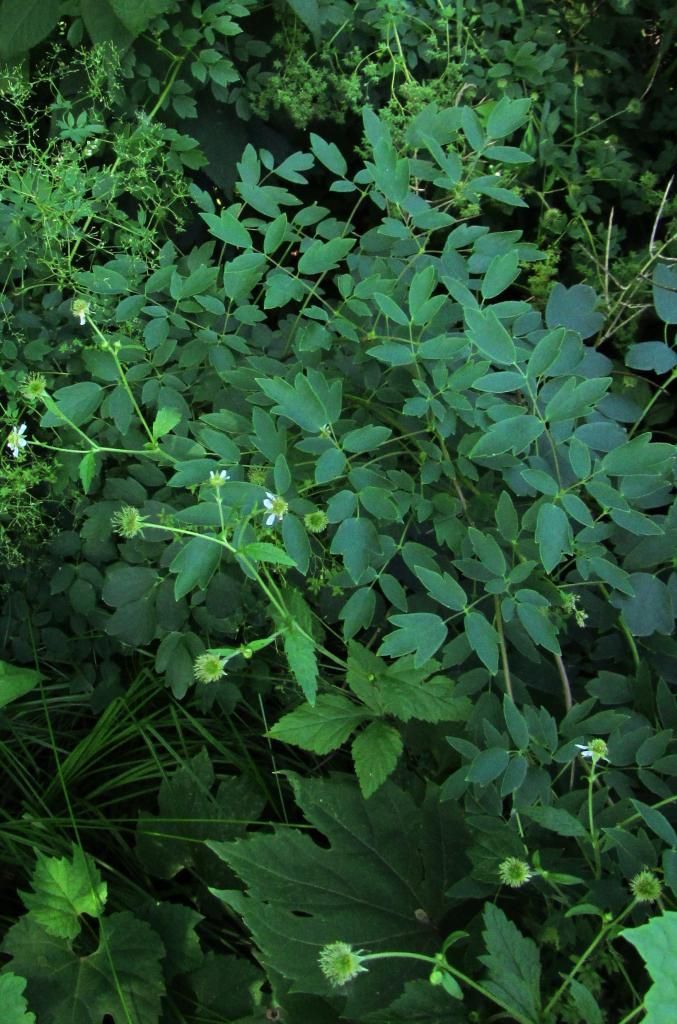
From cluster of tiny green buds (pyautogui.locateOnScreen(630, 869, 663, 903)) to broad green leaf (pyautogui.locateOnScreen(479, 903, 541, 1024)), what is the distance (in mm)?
130

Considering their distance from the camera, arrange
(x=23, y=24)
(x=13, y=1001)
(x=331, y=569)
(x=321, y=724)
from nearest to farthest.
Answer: (x=13, y=1001)
(x=321, y=724)
(x=331, y=569)
(x=23, y=24)

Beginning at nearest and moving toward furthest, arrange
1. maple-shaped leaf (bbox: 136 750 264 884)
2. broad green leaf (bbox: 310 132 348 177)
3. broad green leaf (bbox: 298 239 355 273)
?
broad green leaf (bbox: 298 239 355 273), broad green leaf (bbox: 310 132 348 177), maple-shaped leaf (bbox: 136 750 264 884)

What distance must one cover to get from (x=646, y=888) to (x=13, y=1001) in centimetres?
75

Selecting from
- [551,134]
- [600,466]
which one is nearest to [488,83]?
[551,134]

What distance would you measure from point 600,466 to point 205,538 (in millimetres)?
455

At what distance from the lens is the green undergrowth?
1.10 metres

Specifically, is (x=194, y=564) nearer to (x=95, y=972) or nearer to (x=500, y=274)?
(x=500, y=274)

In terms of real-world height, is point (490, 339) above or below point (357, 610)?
above

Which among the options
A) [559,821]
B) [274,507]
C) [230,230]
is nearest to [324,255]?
[230,230]

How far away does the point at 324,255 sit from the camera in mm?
1236

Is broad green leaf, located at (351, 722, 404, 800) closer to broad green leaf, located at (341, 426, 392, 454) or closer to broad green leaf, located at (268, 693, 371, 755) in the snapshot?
broad green leaf, located at (268, 693, 371, 755)

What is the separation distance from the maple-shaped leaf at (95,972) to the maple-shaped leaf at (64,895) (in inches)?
0.9

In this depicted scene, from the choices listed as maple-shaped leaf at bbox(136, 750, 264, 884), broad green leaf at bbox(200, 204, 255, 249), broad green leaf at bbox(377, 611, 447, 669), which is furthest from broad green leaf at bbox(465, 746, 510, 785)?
broad green leaf at bbox(200, 204, 255, 249)

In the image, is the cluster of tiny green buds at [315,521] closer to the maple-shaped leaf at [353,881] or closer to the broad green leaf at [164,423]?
the broad green leaf at [164,423]
